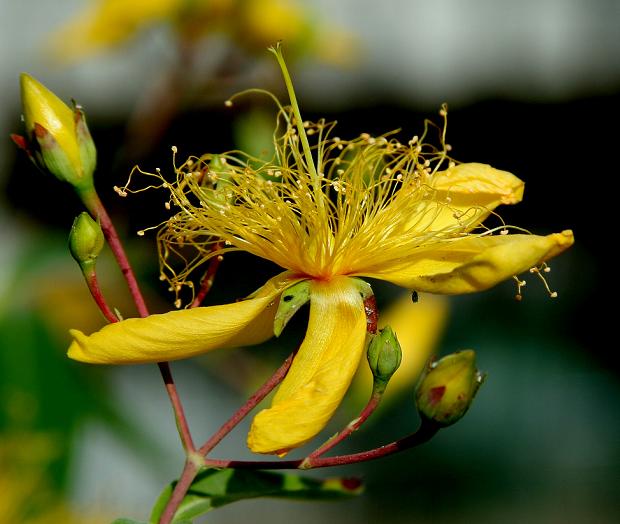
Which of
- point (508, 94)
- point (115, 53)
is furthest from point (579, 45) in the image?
point (115, 53)

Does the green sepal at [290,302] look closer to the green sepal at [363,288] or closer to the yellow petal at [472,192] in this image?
the green sepal at [363,288]

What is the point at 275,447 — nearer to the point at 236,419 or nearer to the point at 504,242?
the point at 236,419

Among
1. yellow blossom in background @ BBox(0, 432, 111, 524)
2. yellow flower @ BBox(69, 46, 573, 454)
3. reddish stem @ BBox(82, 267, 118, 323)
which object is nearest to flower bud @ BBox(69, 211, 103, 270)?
reddish stem @ BBox(82, 267, 118, 323)

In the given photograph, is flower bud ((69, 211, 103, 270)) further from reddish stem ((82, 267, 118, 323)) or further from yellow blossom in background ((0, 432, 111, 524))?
yellow blossom in background ((0, 432, 111, 524))

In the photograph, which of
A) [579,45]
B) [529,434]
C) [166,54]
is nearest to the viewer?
[166,54]

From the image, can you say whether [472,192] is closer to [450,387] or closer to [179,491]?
[450,387]

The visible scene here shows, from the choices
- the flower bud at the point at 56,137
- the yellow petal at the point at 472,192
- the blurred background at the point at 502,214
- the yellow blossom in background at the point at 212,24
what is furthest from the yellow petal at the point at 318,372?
the blurred background at the point at 502,214

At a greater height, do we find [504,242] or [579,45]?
[504,242]

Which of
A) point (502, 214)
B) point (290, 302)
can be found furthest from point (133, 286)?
point (502, 214)
